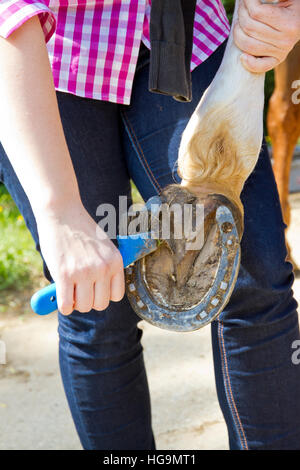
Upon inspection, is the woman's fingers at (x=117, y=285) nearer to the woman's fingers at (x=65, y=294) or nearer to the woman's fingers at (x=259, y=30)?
the woman's fingers at (x=65, y=294)

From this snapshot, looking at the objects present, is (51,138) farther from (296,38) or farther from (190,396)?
(190,396)

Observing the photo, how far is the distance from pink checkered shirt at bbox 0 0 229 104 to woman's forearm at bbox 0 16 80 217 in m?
0.23

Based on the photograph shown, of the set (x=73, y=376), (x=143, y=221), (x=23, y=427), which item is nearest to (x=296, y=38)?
(x=143, y=221)

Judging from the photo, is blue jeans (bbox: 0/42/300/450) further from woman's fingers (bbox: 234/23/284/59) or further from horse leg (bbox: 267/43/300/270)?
horse leg (bbox: 267/43/300/270)

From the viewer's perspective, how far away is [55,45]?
1.04m

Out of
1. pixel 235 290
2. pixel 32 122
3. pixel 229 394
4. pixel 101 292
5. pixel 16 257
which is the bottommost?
pixel 16 257

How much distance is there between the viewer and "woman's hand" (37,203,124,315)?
0.77 metres

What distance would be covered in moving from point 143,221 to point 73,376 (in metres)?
0.43

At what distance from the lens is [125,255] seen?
855 millimetres

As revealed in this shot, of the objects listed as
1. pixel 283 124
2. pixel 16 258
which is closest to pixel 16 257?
pixel 16 258

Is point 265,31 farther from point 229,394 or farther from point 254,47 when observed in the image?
point 229,394

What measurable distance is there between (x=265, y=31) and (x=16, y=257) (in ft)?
5.98
